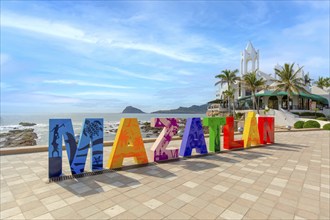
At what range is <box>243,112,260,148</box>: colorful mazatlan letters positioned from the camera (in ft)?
43.6

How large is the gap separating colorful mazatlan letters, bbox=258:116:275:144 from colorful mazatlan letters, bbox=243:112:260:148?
0.86 meters

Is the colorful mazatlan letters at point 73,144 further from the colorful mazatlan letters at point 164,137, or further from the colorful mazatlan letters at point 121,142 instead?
the colorful mazatlan letters at point 164,137

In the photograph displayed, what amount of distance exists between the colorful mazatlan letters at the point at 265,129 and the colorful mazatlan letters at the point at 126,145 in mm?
9629

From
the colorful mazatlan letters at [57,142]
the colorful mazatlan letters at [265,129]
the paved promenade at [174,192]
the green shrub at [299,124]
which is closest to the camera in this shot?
the paved promenade at [174,192]

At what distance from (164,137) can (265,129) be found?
356 inches

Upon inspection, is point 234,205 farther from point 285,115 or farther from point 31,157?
point 285,115

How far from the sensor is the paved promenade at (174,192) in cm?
488

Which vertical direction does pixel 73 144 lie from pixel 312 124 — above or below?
above

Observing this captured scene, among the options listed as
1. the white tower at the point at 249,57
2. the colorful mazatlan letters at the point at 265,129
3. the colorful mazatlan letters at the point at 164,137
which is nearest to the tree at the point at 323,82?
the white tower at the point at 249,57

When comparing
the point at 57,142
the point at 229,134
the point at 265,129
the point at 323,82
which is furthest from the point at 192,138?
the point at 323,82

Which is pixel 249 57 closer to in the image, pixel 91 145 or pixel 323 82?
pixel 323 82

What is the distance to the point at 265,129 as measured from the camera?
14.9m

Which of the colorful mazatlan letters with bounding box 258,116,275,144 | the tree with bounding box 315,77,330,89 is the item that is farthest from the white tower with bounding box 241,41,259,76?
the colorful mazatlan letters with bounding box 258,116,275,144

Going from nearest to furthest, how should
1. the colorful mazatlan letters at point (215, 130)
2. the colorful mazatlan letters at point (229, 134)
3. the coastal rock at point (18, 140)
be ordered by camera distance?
the colorful mazatlan letters at point (215, 130) → the colorful mazatlan letters at point (229, 134) → the coastal rock at point (18, 140)
